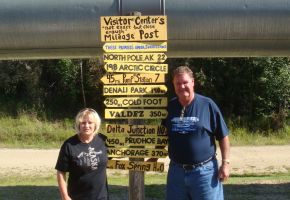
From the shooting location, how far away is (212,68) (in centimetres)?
2175

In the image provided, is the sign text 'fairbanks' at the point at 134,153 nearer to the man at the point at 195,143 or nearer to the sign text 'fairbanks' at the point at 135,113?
the sign text 'fairbanks' at the point at 135,113

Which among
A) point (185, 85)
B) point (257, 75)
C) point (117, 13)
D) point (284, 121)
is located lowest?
point (284, 121)

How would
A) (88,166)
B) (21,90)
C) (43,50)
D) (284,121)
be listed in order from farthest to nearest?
(21,90) → (284,121) → (43,50) → (88,166)

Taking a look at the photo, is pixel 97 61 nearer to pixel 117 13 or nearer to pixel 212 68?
pixel 212 68

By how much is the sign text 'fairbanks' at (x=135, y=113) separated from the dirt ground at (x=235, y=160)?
6.02 metres

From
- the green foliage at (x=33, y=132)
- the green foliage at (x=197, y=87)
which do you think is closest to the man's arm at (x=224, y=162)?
the green foliage at (x=33, y=132)

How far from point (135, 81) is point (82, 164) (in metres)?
1.32

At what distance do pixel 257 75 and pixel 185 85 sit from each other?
1712 cm

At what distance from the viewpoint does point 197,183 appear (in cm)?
477

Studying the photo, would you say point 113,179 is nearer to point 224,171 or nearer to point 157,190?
point 157,190

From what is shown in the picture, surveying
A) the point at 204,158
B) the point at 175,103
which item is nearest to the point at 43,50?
the point at 175,103

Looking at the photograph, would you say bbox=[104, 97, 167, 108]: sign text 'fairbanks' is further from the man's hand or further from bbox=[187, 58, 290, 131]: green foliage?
bbox=[187, 58, 290, 131]: green foliage

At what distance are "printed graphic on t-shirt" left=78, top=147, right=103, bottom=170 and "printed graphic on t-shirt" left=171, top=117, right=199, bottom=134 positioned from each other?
74 cm

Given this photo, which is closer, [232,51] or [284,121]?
[232,51]
